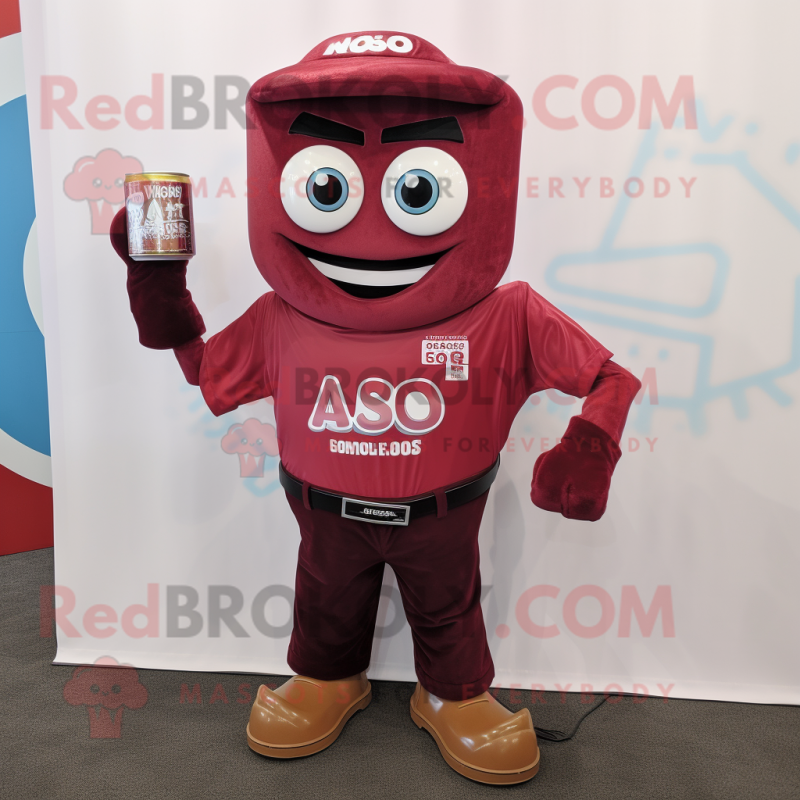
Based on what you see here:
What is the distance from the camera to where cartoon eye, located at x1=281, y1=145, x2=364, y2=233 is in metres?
1.15

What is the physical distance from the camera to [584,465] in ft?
3.79

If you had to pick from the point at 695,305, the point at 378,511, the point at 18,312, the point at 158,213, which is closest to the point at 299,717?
the point at 378,511

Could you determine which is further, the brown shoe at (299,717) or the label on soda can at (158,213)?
the brown shoe at (299,717)

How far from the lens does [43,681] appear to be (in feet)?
5.51

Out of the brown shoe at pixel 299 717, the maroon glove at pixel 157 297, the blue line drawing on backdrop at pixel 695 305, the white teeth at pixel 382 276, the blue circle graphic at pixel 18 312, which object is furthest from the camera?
the blue circle graphic at pixel 18 312

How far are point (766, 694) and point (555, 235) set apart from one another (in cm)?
119

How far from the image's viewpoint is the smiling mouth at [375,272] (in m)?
1.20

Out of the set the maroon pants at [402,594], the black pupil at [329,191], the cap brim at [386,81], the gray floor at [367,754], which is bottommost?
the gray floor at [367,754]

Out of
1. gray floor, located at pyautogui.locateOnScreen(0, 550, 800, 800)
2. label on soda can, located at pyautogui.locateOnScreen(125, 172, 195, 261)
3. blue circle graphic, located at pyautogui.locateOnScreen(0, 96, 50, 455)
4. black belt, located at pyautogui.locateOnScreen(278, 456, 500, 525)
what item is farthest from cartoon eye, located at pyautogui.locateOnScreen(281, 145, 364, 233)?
blue circle graphic, located at pyautogui.locateOnScreen(0, 96, 50, 455)

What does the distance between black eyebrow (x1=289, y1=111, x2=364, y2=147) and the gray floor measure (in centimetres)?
119

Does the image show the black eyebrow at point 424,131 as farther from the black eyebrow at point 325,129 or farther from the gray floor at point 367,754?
the gray floor at point 367,754

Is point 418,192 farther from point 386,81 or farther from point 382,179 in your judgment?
point 386,81

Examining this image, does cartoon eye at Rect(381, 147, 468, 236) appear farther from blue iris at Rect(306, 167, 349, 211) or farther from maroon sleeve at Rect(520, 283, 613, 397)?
maroon sleeve at Rect(520, 283, 613, 397)

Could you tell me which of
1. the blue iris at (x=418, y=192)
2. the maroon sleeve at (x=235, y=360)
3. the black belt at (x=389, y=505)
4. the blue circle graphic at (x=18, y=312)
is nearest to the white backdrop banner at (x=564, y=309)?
the maroon sleeve at (x=235, y=360)
